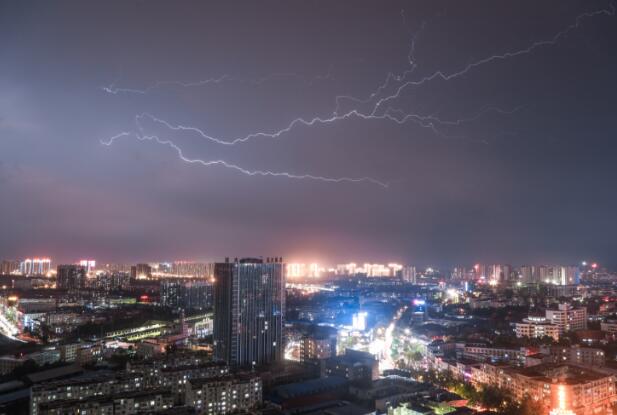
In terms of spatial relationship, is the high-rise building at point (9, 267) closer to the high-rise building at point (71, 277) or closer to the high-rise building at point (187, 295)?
the high-rise building at point (71, 277)

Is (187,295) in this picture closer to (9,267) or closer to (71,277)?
(71,277)

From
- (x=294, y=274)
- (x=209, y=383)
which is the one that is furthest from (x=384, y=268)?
(x=209, y=383)

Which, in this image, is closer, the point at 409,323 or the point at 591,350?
the point at 591,350

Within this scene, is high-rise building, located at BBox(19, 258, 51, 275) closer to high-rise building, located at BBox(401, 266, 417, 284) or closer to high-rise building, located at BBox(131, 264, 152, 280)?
high-rise building, located at BBox(131, 264, 152, 280)

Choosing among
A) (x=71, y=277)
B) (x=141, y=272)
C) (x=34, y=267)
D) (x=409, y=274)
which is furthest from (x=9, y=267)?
(x=409, y=274)

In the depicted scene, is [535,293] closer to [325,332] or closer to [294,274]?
[325,332]

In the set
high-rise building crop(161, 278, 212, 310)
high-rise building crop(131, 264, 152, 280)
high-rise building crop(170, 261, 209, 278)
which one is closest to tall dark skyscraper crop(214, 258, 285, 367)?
high-rise building crop(161, 278, 212, 310)

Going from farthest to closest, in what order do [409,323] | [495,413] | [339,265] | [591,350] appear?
[339,265] < [409,323] < [591,350] < [495,413]

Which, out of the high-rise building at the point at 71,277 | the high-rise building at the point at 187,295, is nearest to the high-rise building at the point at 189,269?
the high-rise building at the point at 71,277
